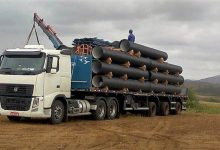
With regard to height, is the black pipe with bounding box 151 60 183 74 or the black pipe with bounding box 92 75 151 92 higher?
the black pipe with bounding box 151 60 183 74

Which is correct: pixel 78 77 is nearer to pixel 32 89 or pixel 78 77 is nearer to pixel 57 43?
pixel 32 89

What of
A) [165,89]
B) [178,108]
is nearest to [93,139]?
[165,89]

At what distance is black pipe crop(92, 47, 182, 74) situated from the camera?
2161 centimetres

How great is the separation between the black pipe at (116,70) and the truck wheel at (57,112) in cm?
299

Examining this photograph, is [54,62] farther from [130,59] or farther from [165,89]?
[165,89]

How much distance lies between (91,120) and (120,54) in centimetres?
374

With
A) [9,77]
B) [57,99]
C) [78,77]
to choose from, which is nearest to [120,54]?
[78,77]

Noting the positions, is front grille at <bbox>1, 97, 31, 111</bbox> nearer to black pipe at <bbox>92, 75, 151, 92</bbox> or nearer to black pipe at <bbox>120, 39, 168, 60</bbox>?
black pipe at <bbox>92, 75, 151, 92</bbox>

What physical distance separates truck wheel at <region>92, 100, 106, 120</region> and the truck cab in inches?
118

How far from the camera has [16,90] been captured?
60.1 ft

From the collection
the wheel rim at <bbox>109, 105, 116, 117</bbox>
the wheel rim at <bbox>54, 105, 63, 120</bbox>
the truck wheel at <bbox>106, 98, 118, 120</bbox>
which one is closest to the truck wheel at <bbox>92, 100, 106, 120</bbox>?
the truck wheel at <bbox>106, 98, 118, 120</bbox>

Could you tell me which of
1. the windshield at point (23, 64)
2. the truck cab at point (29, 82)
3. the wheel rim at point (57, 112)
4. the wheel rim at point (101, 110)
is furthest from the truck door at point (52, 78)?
the wheel rim at point (101, 110)

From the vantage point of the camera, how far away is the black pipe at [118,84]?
71.2 feet

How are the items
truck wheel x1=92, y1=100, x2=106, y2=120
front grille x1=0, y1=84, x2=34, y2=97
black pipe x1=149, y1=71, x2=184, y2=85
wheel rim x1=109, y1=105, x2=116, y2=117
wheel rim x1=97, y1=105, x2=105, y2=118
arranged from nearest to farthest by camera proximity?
1. front grille x1=0, y1=84, x2=34, y2=97
2. truck wheel x1=92, y1=100, x2=106, y2=120
3. wheel rim x1=97, y1=105, x2=105, y2=118
4. wheel rim x1=109, y1=105, x2=116, y2=117
5. black pipe x1=149, y1=71, x2=184, y2=85
